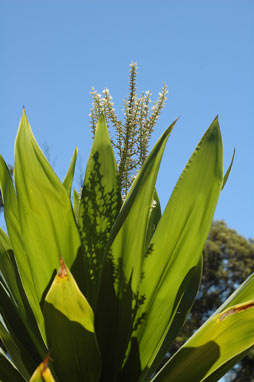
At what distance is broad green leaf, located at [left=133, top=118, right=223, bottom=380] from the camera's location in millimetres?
1503

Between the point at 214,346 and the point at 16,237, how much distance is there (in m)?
0.67

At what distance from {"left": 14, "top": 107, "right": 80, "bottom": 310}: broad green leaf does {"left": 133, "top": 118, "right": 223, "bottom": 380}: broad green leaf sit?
25cm

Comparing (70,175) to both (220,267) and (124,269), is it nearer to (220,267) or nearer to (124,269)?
(124,269)

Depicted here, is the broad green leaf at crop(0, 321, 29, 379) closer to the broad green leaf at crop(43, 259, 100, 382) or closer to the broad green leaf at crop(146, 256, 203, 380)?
the broad green leaf at crop(43, 259, 100, 382)

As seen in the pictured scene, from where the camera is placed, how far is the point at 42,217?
4.78ft

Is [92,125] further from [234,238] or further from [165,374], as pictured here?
[234,238]

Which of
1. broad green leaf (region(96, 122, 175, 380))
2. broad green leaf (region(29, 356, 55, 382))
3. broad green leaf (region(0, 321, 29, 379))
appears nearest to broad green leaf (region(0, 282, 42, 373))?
broad green leaf (region(0, 321, 29, 379))

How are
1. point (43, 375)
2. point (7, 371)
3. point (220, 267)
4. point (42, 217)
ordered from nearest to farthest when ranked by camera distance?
point (43, 375) → point (42, 217) → point (7, 371) → point (220, 267)

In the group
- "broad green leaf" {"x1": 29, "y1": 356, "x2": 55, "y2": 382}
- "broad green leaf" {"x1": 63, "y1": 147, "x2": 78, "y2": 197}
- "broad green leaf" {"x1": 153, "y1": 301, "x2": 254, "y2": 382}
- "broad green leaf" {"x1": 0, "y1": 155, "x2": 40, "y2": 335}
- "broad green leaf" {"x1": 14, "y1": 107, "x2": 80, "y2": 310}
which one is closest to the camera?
"broad green leaf" {"x1": 29, "y1": 356, "x2": 55, "y2": 382}

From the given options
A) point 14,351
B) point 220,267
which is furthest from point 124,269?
point 220,267

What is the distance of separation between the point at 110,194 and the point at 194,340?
1.65ft

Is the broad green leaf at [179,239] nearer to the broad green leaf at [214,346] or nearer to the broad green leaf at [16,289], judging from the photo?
the broad green leaf at [214,346]

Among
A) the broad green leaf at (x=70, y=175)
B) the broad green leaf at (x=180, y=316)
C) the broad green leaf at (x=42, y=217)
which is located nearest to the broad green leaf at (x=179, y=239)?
the broad green leaf at (x=180, y=316)

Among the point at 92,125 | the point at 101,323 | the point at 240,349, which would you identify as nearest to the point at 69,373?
the point at 101,323
